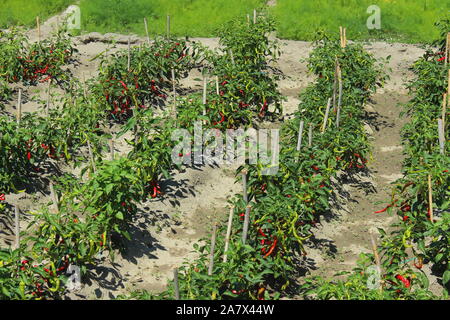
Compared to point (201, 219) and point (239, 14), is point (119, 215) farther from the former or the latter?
point (239, 14)

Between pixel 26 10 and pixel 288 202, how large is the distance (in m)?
9.79

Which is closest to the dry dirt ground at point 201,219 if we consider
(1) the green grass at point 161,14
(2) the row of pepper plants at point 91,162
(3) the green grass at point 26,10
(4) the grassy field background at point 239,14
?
(2) the row of pepper plants at point 91,162

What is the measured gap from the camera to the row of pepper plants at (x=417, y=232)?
7.10 metres

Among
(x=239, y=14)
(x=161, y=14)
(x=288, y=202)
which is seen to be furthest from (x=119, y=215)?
(x=161, y=14)

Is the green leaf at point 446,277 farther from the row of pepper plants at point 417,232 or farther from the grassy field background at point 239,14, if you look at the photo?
the grassy field background at point 239,14

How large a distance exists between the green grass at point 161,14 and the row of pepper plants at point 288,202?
158 inches

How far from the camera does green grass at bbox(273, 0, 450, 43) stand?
15077 mm

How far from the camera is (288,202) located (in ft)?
27.4

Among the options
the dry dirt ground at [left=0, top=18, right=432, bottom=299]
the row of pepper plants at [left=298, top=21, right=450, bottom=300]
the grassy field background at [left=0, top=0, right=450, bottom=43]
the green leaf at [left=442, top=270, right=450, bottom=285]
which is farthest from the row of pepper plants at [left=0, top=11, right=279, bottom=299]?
the green leaf at [left=442, top=270, right=450, bottom=285]

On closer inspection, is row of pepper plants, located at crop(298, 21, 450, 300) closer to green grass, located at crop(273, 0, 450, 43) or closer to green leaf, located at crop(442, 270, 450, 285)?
green leaf, located at crop(442, 270, 450, 285)
